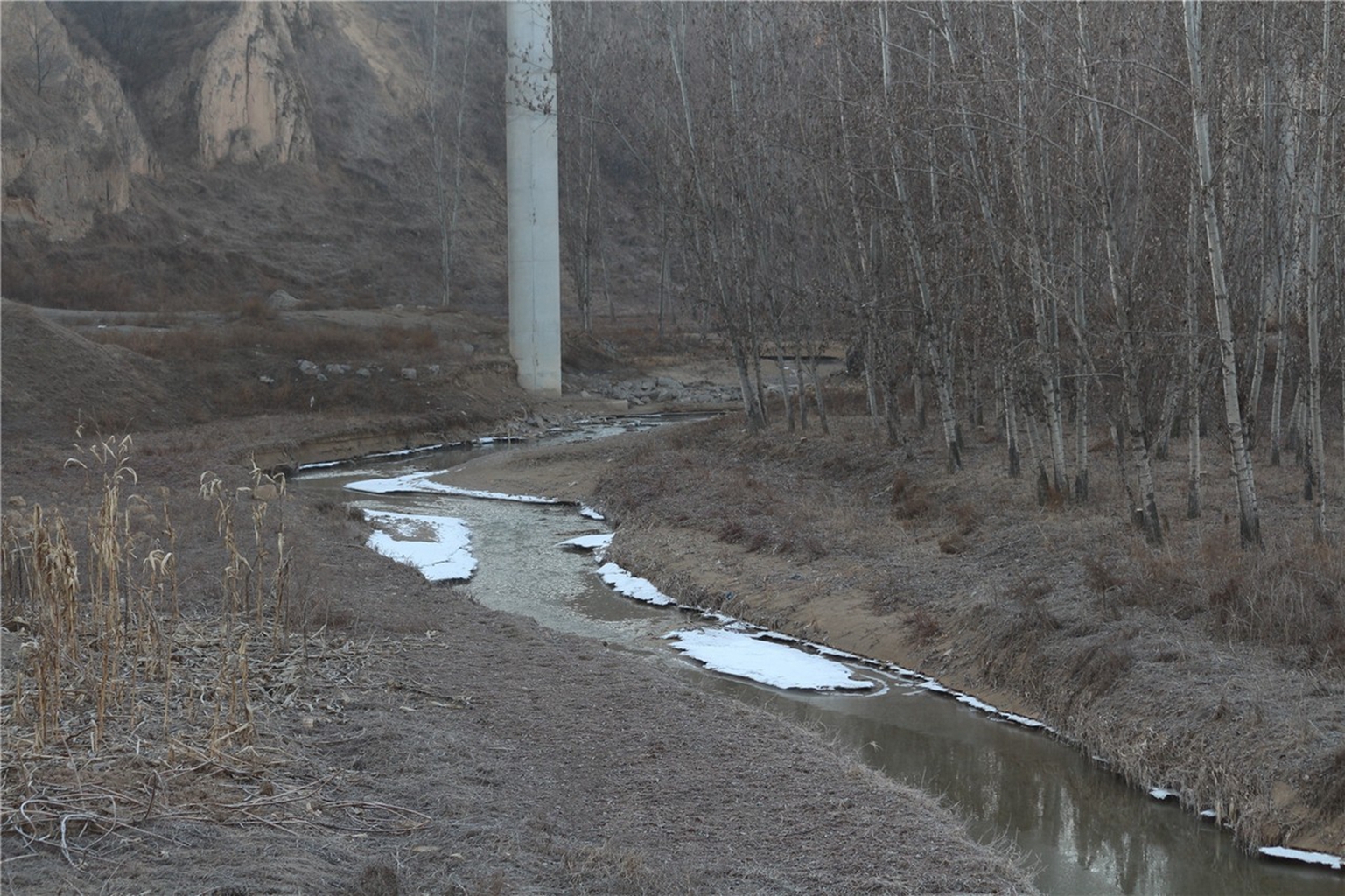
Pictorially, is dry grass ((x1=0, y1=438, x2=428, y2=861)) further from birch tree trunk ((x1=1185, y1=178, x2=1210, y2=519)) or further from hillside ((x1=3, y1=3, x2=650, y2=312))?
hillside ((x1=3, y1=3, x2=650, y2=312))

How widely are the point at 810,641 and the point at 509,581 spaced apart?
488 cm

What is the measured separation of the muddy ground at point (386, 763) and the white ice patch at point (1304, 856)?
75.4 inches

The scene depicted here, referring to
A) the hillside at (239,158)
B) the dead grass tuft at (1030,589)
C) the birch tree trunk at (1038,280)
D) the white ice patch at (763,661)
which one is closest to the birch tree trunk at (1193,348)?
the birch tree trunk at (1038,280)

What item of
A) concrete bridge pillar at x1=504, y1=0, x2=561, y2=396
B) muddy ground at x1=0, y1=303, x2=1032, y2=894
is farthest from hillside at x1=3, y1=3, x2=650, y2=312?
muddy ground at x1=0, y1=303, x2=1032, y2=894

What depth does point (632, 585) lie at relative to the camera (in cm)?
1638

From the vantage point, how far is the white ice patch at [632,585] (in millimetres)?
15703

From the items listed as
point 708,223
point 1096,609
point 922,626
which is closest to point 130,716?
point 922,626

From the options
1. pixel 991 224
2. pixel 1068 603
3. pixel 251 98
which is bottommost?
pixel 1068 603

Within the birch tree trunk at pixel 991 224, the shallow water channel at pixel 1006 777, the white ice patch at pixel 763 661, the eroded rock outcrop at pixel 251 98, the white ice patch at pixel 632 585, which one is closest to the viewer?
the shallow water channel at pixel 1006 777

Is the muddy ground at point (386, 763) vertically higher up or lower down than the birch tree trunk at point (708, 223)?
lower down

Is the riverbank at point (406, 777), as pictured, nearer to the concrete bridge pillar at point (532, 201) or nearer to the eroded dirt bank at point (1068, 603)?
the eroded dirt bank at point (1068, 603)

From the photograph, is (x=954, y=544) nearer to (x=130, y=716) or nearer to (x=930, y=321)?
(x=930, y=321)

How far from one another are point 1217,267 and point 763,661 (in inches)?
219

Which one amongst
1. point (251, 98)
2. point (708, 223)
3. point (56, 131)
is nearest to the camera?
point (708, 223)
